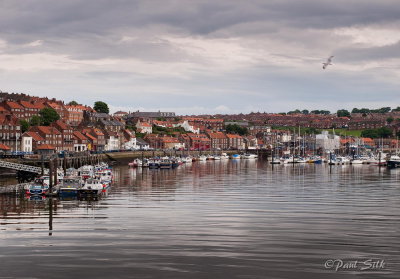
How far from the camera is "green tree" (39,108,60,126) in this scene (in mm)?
141250

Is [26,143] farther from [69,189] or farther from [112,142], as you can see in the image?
[69,189]

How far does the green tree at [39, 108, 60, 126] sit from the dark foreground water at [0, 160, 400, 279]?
315 feet

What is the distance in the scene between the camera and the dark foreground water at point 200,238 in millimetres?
22984

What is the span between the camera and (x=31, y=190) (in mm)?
48219

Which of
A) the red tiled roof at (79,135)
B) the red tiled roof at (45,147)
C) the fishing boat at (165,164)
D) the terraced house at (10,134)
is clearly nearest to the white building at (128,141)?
the red tiled roof at (79,135)

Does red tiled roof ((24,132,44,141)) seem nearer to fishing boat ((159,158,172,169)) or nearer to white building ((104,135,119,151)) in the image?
fishing boat ((159,158,172,169))

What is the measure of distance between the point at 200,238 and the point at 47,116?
391 feet

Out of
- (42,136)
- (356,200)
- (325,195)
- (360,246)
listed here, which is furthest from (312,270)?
(42,136)

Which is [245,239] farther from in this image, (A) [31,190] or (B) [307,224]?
(A) [31,190]

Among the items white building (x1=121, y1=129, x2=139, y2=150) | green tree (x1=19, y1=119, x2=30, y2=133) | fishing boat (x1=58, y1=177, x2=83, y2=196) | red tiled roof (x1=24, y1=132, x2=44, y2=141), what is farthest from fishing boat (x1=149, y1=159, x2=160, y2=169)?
fishing boat (x1=58, y1=177, x2=83, y2=196)

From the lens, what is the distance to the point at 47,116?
141875mm

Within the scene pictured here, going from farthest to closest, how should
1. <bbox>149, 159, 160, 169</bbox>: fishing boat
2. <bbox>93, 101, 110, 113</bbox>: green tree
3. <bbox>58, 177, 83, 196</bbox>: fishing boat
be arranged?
<bbox>93, 101, 110, 113</bbox>: green tree, <bbox>149, 159, 160, 169</bbox>: fishing boat, <bbox>58, 177, 83, 196</bbox>: fishing boat

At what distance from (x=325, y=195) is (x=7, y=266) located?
1336 inches

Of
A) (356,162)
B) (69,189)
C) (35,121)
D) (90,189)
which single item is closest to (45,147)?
(35,121)
